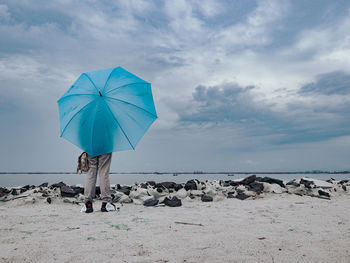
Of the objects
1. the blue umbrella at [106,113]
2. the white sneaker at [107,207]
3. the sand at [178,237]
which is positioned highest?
the blue umbrella at [106,113]

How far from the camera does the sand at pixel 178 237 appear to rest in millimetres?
2912

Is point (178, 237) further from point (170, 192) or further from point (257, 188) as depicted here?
point (257, 188)

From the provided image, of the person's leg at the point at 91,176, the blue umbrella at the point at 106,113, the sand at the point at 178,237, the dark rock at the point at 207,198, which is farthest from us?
the dark rock at the point at 207,198

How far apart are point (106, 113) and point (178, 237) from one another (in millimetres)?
3160

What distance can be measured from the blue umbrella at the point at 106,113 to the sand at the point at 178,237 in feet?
5.14

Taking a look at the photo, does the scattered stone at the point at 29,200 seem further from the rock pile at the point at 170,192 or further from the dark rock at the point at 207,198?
the dark rock at the point at 207,198

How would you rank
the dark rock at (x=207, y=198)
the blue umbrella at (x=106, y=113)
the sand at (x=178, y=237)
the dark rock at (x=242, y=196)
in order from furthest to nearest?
the dark rock at (x=242, y=196)
the dark rock at (x=207, y=198)
the blue umbrella at (x=106, y=113)
the sand at (x=178, y=237)

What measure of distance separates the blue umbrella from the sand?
1568mm

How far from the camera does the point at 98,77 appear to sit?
5980 mm

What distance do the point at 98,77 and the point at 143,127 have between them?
148cm

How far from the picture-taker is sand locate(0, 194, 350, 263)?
9.55 ft

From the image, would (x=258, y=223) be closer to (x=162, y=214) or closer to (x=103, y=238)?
(x=162, y=214)

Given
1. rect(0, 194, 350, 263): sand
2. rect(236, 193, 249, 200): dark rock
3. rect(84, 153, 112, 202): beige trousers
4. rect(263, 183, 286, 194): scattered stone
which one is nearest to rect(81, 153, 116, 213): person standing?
rect(84, 153, 112, 202): beige trousers

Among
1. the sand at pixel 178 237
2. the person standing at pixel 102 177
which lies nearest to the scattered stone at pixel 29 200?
the sand at pixel 178 237
